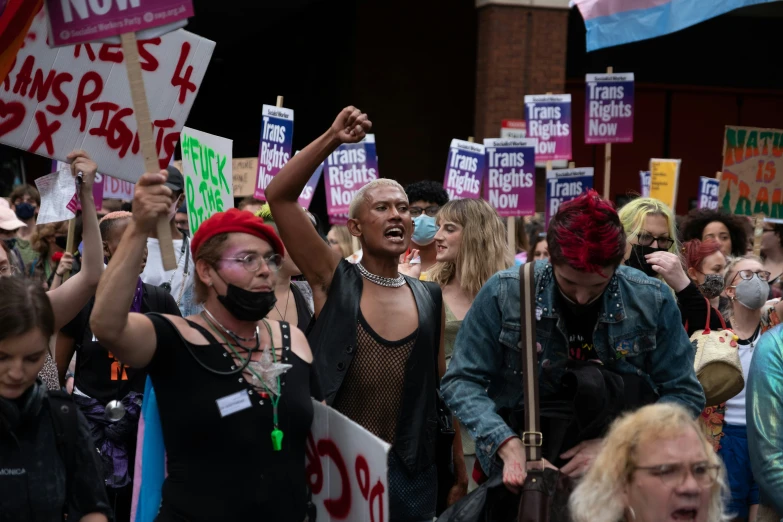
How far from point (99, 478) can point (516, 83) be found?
14.4m

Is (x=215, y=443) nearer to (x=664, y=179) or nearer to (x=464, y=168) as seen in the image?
(x=464, y=168)

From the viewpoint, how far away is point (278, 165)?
9648 mm

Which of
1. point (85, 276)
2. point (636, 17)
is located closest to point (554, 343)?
point (85, 276)

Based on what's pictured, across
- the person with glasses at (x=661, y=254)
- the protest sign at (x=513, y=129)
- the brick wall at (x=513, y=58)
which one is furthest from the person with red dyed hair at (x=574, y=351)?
the brick wall at (x=513, y=58)

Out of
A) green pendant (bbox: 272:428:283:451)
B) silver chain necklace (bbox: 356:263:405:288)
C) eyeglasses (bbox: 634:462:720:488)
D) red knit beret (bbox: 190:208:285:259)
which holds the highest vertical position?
red knit beret (bbox: 190:208:285:259)

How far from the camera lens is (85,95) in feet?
16.5

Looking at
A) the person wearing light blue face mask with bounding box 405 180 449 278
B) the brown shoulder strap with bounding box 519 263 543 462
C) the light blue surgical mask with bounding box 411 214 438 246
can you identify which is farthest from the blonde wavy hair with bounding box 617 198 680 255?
the brown shoulder strap with bounding box 519 263 543 462

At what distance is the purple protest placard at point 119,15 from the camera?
4.02 m

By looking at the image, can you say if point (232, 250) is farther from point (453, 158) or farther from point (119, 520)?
point (453, 158)

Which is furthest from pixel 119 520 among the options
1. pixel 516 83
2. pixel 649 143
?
pixel 649 143

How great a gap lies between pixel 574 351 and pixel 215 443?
1284 millimetres

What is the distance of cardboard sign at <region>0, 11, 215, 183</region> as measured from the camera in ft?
16.1

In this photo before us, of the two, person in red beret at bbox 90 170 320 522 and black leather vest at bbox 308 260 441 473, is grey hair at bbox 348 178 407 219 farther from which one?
person in red beret at bbox 90 170 320 522

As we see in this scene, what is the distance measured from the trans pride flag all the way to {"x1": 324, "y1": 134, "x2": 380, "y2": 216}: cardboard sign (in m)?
2.33
